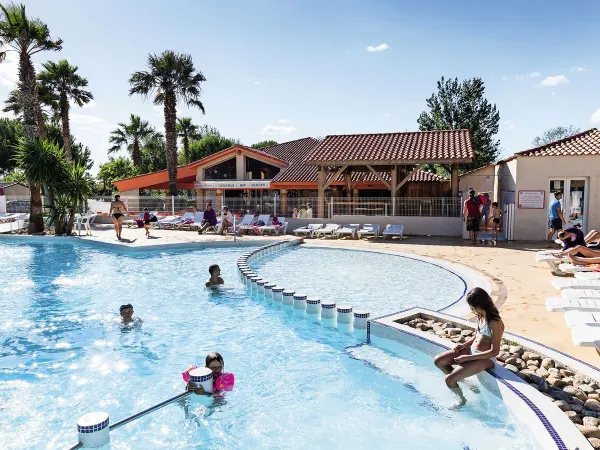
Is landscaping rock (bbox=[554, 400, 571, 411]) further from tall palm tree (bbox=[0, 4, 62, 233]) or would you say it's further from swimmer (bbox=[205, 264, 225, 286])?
tall palm tree (bbox=[0, 4, 62, 233])

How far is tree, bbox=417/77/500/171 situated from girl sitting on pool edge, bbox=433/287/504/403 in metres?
36.9

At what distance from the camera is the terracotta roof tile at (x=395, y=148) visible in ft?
58.1

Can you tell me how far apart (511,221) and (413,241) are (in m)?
3.35

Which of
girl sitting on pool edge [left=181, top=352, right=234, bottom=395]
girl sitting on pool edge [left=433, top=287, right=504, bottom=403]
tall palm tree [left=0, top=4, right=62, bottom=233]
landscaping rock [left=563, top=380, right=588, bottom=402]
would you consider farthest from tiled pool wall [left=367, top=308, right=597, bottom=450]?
tall palm tree [left=0, top=4, right=62, bottom=233]

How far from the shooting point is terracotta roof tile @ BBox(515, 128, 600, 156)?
14075 mm

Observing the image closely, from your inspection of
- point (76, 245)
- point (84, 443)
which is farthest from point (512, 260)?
point (76, 245)

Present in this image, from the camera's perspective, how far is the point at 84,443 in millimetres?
3406

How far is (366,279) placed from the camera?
10.0 m

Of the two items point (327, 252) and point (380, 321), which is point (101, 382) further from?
point (327, 252)

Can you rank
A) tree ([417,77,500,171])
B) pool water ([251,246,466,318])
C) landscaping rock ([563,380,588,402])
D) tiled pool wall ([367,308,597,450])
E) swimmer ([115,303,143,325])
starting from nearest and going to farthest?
tiled pool wall ([367,308,597,450]), landscaping rock ([563,380,588,402]), swimmer ([115,303,143,325]), pool water ([251,246,466,318]), tree ([417,77,500,171])

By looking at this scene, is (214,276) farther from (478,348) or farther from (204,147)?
(204,147)

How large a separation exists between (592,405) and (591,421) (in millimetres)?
328

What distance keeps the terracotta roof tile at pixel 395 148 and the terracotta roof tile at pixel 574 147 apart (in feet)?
8.56

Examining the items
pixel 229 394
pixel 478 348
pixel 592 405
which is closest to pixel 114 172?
pixel 229 394
